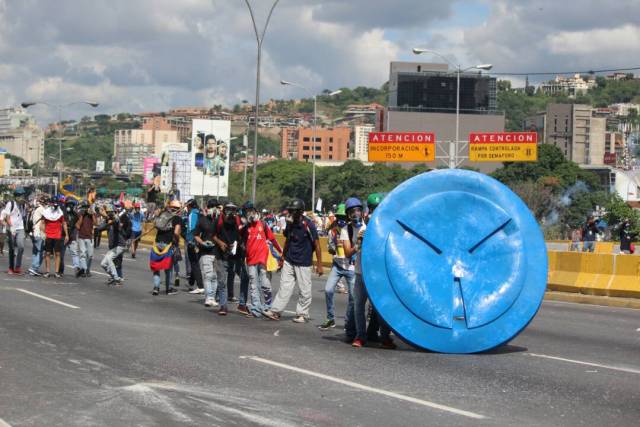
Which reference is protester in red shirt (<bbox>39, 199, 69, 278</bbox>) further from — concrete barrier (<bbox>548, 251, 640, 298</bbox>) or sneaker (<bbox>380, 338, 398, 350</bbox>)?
sneaker (<bbox>380, 338, 398, 350</bbox>)

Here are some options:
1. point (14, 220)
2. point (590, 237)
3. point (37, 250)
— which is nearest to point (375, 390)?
point (37, 250)

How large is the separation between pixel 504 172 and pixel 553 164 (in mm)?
5073

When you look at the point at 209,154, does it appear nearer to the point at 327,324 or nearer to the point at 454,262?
the point at 327,324

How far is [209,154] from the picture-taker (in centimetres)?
8306

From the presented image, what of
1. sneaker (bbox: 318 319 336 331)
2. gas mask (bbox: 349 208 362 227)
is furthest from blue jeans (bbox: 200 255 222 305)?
gas mask (bbox: 349 208 362 227)

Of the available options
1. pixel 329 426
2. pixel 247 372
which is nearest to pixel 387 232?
pixel 247 372

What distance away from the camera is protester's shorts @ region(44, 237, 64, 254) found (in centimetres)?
2122

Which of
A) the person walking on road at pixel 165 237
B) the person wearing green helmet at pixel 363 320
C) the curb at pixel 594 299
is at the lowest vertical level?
the curb at pixel 594 299

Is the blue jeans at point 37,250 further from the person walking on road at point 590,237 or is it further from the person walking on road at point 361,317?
the person walking on road at point 590,237

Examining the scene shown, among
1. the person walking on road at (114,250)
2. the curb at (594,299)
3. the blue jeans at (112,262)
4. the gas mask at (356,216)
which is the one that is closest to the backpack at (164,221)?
the person walking on road at (114,250)

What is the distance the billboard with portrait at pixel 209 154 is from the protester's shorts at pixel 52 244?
199ft

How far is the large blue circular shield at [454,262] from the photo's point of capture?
1130 centimetres

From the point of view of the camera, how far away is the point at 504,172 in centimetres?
10969

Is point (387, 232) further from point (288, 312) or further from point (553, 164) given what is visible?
point (553, 164)
